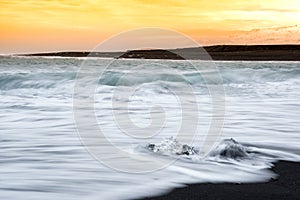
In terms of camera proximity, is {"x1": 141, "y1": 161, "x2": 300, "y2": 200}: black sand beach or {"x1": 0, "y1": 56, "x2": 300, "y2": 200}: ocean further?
{"x1": 0, "y1": 56, "x2": 300, "y2": 200}: ocean

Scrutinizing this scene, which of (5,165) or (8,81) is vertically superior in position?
(8,81)

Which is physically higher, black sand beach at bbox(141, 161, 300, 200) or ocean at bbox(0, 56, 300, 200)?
ocean at bbox(0, 56, 300, 200)

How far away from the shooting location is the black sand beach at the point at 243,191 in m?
4.39

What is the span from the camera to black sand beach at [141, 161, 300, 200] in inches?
173

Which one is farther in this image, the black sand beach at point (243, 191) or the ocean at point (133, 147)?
the ocean at point (133, 147)

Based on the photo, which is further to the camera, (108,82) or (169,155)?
(108,82)

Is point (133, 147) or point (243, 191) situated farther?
point (133, 147)

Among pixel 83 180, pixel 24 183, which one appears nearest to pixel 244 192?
pixel 83 180

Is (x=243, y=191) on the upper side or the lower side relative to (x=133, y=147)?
lower

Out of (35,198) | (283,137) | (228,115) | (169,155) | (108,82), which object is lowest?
(35,198)

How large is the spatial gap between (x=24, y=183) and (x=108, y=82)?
20.0 m

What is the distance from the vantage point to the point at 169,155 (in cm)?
611

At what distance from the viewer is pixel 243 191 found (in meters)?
4.55

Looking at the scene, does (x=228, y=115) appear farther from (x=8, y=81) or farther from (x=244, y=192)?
(x=8, y=81)
